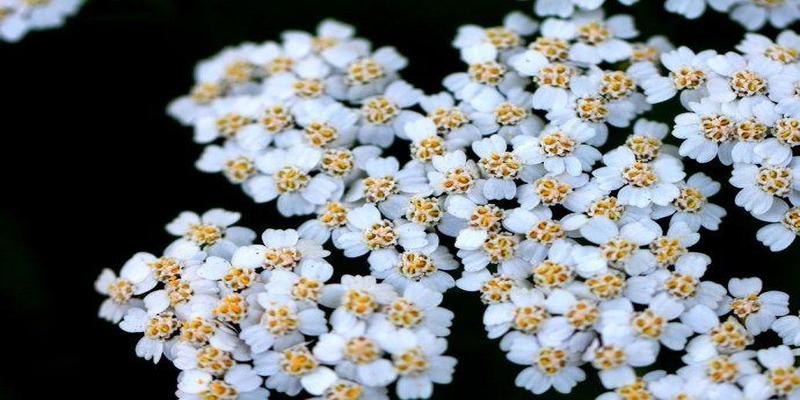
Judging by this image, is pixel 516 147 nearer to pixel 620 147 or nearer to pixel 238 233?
pixel 620 147

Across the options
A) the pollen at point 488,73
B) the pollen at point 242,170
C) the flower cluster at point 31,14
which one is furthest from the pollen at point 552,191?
→ the flower cluster at point 31,14

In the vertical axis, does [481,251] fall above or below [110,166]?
above

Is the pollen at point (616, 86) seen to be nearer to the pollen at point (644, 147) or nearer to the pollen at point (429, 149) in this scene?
the pollen at point (644, 147)

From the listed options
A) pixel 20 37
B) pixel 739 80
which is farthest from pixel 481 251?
pixel 20 37

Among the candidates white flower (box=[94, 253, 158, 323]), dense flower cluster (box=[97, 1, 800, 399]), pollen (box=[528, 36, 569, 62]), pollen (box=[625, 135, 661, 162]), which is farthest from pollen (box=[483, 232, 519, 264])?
white flower (box=[94, 253, 158, 323])

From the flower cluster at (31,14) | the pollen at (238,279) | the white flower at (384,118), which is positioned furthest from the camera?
the flower cluster at (31,14)

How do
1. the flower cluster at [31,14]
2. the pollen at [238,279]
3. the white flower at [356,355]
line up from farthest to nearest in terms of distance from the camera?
1. the flower cluster at [31,14]
2. the pollen at [238,279]
3. the white flower at [356,355]
